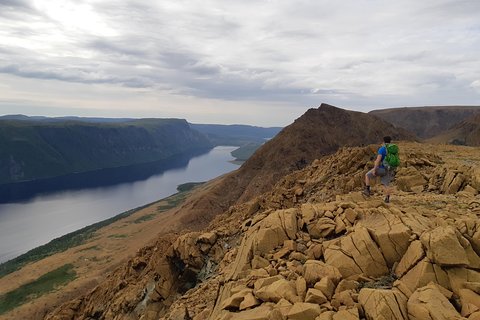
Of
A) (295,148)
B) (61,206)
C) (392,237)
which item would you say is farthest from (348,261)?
(61,206)

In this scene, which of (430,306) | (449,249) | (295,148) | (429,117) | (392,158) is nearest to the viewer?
(430,306)

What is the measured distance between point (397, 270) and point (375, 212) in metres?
2.86

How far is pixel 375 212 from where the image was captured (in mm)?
14203

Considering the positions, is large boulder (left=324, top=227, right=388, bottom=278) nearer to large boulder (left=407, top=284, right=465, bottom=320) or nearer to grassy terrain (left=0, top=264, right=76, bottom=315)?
large boulder (left=407, top=284, right=465, bottom=320)

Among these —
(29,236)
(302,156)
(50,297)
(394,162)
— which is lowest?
(29,236)

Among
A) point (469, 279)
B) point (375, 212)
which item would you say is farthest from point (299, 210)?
point (469, 279)

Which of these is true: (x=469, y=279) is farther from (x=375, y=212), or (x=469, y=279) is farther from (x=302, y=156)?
(x=302, y=156)

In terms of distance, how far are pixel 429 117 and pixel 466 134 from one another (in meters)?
66.2

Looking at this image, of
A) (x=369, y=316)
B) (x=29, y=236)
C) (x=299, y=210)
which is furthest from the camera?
(x=29, y=236)

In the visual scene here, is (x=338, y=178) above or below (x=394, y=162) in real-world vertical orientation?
below

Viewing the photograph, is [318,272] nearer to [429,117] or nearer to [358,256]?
[358,256]

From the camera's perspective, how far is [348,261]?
39.9 ft

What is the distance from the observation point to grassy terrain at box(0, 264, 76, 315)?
5025 centimetres

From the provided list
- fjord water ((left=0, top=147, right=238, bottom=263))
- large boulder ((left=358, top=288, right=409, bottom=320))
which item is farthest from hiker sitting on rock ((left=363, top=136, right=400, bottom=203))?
fjord water ((left=0, top=147, right=238, bottom=263))
